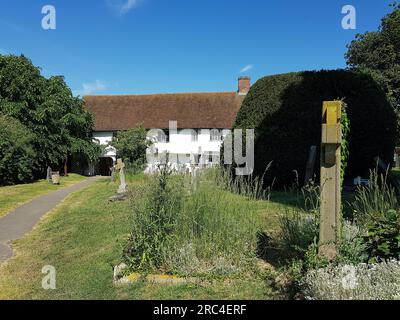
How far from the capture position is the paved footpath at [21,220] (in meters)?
8.61

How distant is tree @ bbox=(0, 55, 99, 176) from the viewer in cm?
2909

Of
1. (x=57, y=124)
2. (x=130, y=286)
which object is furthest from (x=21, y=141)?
(x=130, y=286)

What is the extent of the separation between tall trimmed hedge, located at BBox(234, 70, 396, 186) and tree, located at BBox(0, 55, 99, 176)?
1969 centimetres

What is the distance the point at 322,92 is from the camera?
11.9 metres

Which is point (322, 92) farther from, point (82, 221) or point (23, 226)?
point (23, 226)

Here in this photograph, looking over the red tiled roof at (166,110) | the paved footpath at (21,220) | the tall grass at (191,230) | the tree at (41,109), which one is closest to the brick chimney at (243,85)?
the red tiled roof at (166,110)

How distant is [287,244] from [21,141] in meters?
22.2

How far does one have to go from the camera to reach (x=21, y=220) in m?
11.7

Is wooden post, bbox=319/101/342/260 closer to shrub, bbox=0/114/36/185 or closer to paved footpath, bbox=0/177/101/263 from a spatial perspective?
paved footpath, bbox=0/177/101/263

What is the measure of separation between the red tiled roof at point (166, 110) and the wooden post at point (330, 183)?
109 ft

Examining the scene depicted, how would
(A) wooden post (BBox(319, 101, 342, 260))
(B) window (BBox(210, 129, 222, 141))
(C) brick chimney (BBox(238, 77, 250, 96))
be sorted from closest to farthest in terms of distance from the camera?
(A) wooden post (BBox(319, 101, 342, 260)) → (B) window (BBox(210, 129, 222, 141)) → (C) brick chimney (BBox(238, 77, 250, 96))

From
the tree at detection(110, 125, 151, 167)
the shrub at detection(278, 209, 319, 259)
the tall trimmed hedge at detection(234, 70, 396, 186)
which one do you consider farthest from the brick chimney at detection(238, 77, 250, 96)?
the shrub at detection(278, 209, 319, 259)

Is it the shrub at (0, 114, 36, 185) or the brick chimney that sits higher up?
the brick chimney

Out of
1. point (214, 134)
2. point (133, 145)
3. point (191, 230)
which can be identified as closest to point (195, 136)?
point (214, 134)
